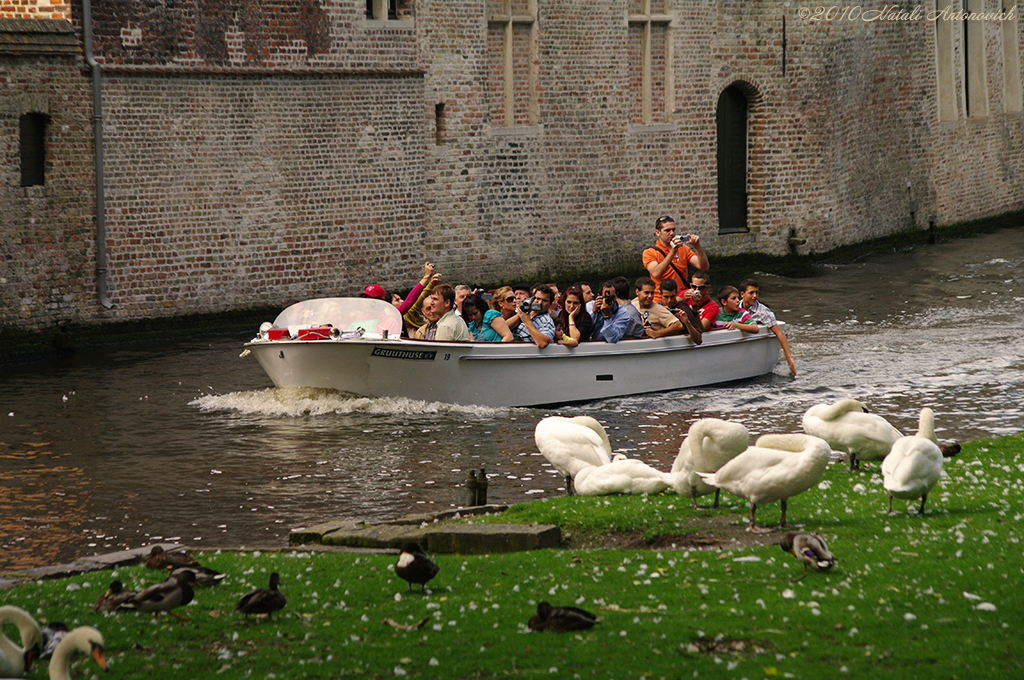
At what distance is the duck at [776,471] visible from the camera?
8.13 metres

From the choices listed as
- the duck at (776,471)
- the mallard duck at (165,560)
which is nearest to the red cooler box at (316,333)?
the mallard duck at (165,560)

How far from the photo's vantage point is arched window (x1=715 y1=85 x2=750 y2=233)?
2709cm

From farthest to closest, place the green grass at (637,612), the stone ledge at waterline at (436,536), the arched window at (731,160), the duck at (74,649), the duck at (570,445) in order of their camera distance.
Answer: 1. the arched window at (731,160)
2. the duck at (570,445)
3. the stone ledge at waterline at (436,536)
4. the green grass at (637,612)
5. the duck at (74,649)

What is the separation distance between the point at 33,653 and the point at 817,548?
3949 mm

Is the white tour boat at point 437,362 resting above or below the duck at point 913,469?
above

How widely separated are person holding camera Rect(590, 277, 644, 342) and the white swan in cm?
958

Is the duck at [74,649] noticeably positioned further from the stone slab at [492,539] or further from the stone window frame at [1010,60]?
the stone window frame at [1010,60]

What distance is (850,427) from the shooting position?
973cm

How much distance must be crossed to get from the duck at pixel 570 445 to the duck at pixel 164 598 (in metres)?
3.82

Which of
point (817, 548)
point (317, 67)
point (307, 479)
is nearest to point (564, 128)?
point (317, 67)

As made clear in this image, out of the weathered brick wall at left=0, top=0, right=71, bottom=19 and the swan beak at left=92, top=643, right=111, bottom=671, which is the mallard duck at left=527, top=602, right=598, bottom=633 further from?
the weathered brick wall at left=0, top=0, right=71, bottom=19

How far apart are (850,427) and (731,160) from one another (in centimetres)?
1821

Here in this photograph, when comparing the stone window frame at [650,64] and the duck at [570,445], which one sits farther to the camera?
the stone window frame at [650,64]

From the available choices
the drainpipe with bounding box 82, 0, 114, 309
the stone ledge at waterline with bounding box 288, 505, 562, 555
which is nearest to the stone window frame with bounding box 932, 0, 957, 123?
the drainpipe with bounding box 82, 0, 114, 309
